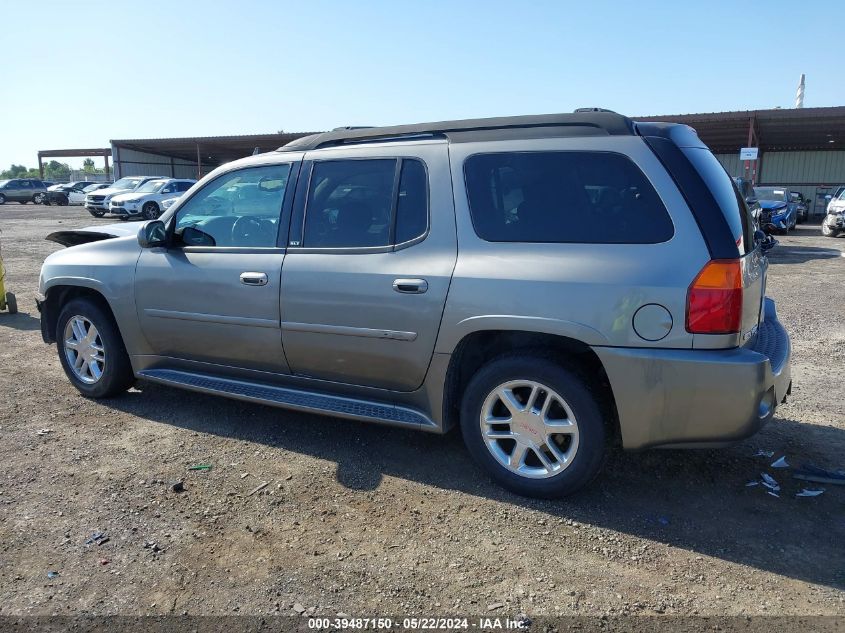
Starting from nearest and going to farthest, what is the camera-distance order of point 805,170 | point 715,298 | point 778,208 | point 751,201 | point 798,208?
point 715,298, point 751,201, point 778,208, point 798,208, point 805,170

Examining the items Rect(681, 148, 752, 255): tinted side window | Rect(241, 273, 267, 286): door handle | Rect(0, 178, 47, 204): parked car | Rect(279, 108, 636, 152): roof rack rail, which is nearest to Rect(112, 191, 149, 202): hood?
Rect(0, 178, 47, 204): parked car

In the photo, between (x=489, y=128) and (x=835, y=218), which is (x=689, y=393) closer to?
(x=489, y=128)

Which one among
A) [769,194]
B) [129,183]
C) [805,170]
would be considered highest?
[129,183]

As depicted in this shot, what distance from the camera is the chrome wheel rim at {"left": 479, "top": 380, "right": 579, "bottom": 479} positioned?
3.38m

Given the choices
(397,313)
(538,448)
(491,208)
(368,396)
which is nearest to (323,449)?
(368,396)

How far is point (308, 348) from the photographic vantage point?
399cm

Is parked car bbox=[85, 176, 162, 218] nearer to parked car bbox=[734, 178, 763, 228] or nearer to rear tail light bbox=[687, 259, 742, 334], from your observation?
parked car bbox=[734, 178, 763, 228]

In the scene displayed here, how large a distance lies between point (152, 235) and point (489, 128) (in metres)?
2.39

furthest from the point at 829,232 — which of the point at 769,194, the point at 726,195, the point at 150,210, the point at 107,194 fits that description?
the point at 107,194

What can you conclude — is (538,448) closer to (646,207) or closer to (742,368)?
(742,368)

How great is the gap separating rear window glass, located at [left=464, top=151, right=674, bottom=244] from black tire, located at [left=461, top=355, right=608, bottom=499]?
0.67 meters

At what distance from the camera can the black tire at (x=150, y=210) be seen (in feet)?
81.3

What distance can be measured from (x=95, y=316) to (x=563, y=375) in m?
3.50

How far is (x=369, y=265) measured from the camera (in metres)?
3.74
